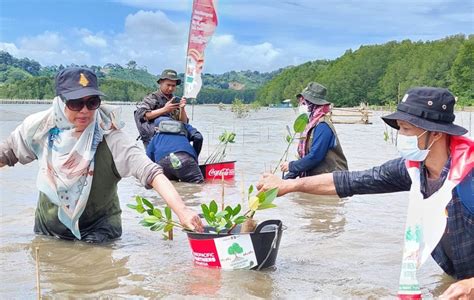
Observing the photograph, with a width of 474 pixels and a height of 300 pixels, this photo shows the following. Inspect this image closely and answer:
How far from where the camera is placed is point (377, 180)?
4.20 m

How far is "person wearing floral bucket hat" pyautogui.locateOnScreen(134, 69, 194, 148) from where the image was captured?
32.7 ft

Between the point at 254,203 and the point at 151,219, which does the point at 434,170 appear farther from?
the point at 151,219

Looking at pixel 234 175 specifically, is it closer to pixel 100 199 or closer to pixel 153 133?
pixel 153 133

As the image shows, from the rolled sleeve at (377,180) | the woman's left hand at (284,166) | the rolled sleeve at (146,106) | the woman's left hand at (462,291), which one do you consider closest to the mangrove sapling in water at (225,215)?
the rolled sleeve at (377,180)

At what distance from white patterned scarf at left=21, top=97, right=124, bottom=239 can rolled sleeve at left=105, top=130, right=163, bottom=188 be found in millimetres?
82

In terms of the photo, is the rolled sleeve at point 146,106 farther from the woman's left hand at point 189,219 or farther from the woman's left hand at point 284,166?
the woman's left hand at point 189,219

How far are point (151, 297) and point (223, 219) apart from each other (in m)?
0.75

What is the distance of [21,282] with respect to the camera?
4457mm

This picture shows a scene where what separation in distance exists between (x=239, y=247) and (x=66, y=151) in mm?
1544

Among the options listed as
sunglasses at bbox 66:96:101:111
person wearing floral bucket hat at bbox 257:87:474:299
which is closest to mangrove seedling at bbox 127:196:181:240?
sunglasses at bbox 66:96:101:111

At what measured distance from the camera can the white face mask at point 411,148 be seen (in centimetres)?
355

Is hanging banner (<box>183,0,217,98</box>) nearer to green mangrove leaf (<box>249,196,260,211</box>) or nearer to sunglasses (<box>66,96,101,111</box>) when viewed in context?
sunglasses (<box>66,96,101,111</box>)

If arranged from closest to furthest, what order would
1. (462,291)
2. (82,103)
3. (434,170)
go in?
(462,291), (434,170), (82,103)

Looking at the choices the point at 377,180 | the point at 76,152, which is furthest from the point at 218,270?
the point at 76,152
